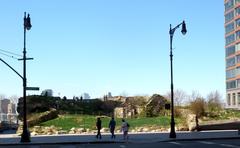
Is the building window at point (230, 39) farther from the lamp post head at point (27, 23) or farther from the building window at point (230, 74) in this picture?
the lamp post head at point (27, 23)

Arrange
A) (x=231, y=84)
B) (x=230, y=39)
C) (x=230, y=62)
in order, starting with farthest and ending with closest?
(x=230, y=62)
(x=231, y=84)
(x=230, y=39)

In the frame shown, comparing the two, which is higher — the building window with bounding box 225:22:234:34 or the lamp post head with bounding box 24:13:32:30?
the building window with bounding box 225:22:234:34

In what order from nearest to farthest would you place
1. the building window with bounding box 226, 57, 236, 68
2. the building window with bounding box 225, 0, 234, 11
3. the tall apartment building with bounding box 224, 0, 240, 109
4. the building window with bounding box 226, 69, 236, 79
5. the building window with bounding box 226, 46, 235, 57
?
the tall apartment building with bounding box 224, 0, 240, 109, the building window with bounding box 226, 46, 235, 57, the building window with bounding box 226, 57, 236, 68, the building window with bounding box 225, 0, 234, 11, the building window with bounding box 226, 69, 236, 79

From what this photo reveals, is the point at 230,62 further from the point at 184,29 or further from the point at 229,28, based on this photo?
the point at 184,29

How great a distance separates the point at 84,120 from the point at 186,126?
16.1 meters

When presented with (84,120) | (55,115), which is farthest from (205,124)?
(55,115)

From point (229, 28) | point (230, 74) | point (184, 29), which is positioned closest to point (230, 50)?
point (229, 28)

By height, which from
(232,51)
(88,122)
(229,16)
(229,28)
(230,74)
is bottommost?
(88,122)

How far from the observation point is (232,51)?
13050cm

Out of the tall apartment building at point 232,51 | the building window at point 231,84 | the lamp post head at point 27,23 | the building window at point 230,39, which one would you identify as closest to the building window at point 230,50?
the tall apartment building at point 232,51

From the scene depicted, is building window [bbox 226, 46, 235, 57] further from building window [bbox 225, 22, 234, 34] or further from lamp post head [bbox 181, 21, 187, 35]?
lamp post head [bbox 181, 21, 187, 35]

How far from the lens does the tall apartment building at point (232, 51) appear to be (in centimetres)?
12650

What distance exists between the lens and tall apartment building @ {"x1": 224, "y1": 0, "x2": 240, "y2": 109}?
126 meters

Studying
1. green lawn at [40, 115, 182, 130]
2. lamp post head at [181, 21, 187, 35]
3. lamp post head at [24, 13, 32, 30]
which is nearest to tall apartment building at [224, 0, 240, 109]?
green lawn at [40, 115, 182, 130]
